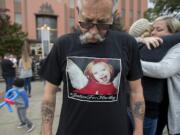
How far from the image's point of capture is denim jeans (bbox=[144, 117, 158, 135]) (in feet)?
7.23

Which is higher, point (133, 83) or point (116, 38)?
point (116, 38)

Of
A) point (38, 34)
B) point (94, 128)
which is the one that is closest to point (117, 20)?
point (94, 128)

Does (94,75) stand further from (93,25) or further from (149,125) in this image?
(149,125)

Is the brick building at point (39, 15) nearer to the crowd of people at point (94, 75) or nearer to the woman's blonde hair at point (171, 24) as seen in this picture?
the woman's blonde hair at point (171, 24)

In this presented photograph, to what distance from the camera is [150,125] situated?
222 centimetres

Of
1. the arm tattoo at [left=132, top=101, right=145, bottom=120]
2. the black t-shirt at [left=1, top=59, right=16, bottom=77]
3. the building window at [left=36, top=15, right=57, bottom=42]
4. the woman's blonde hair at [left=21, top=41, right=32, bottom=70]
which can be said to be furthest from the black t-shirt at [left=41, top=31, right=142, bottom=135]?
the building window at [left=36, top=15, right=57, bottom=42]

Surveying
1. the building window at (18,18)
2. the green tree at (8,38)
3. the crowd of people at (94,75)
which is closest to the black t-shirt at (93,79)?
the crowd of people at (94,75)

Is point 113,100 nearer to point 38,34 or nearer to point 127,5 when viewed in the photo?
point 38,34

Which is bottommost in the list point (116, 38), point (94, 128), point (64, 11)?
point (94, 128)

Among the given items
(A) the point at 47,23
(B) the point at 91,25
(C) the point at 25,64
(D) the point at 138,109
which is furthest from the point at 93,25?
(A) the point at 47,23

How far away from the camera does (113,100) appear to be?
1.66 metres

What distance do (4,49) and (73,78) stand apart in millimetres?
27846

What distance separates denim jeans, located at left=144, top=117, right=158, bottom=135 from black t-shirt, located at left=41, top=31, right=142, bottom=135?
1.77ft

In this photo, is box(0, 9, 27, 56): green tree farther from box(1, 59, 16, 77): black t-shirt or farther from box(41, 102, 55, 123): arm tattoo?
box(41, 102, 55, 123): arm tattoo
